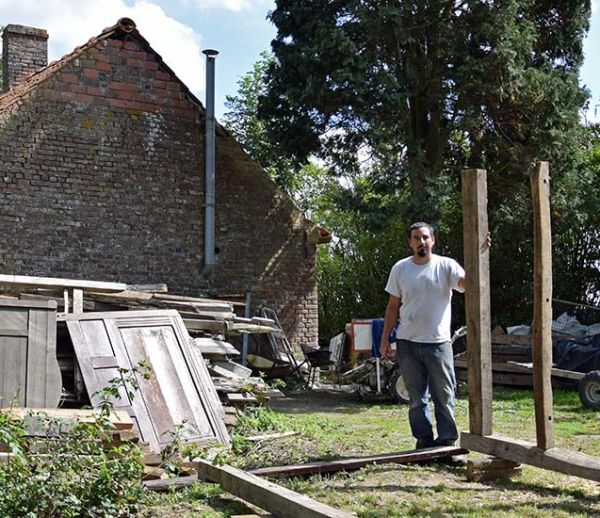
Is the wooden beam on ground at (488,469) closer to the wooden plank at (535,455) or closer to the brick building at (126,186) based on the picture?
the wooden plank at (535,455)

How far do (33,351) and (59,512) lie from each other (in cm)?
320

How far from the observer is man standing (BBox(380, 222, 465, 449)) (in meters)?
7.38

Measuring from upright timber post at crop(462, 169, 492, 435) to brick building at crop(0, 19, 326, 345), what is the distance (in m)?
10.1

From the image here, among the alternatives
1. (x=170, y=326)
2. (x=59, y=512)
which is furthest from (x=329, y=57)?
(x=59, y=512)

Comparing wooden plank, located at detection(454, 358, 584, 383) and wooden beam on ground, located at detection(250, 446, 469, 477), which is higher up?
wooden plank, located at detection(454, 358, 584, 383)

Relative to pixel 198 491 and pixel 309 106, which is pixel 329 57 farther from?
pixel 198 491

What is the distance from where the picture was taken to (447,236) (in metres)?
22.1

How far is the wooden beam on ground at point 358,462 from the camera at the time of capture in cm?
675

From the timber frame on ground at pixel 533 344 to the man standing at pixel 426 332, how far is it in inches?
13.9

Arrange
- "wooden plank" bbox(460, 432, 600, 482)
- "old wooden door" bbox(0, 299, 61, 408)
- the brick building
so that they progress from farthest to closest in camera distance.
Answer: the brick building → "old wooden door" bbox(0, 299, 61, 408) → "wooden plank" bbox(460, 432, 600, 482)

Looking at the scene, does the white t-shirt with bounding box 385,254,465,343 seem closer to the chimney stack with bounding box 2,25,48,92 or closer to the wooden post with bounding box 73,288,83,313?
the wooden post with bounding box 73,288,83,313

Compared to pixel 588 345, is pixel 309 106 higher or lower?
higher

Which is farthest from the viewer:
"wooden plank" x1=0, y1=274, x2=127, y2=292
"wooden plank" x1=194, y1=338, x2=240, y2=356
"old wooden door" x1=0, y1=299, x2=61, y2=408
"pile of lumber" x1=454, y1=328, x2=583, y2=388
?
"pile of lumber" x1=454, y1=328, x2=583, y2=388

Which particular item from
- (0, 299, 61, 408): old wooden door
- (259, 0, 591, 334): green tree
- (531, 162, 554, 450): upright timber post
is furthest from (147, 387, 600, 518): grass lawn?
(259, 0, 591, 334): green tree
